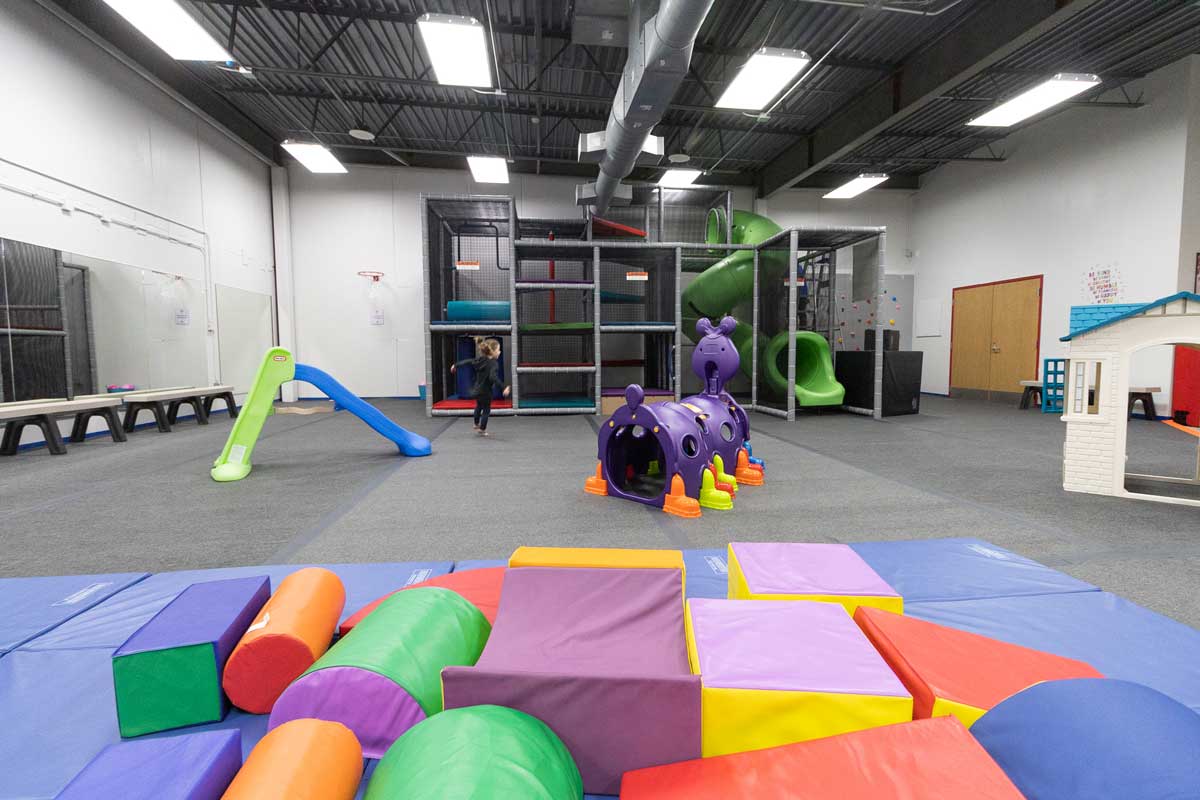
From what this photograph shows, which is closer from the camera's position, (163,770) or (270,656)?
(163,770)

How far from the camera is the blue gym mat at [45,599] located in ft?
6.10

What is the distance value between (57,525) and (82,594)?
62.8 inches

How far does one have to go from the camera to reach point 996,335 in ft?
34.0

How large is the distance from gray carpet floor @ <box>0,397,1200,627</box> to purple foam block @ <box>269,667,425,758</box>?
A: 144 cm

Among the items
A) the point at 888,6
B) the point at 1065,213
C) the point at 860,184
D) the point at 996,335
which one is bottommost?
the point at 996,335

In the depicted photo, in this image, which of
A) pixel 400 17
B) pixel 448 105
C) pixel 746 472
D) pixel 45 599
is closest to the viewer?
pixel 45 599

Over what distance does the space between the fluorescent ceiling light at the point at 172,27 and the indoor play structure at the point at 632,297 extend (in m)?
2.90

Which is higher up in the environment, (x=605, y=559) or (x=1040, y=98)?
(x=1040, y=98)

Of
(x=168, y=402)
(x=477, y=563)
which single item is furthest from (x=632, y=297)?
(x=477, y=563)

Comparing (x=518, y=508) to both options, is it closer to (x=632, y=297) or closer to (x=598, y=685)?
(x=598, y=685)

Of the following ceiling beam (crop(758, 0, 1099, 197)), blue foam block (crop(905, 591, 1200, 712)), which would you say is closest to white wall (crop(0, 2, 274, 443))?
blue foam block (crop(905, 591, 1200, 712))

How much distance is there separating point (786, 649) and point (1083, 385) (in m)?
3.92

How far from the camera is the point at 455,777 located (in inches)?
33.9

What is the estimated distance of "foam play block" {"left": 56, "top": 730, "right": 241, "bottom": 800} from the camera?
34.9 inches
